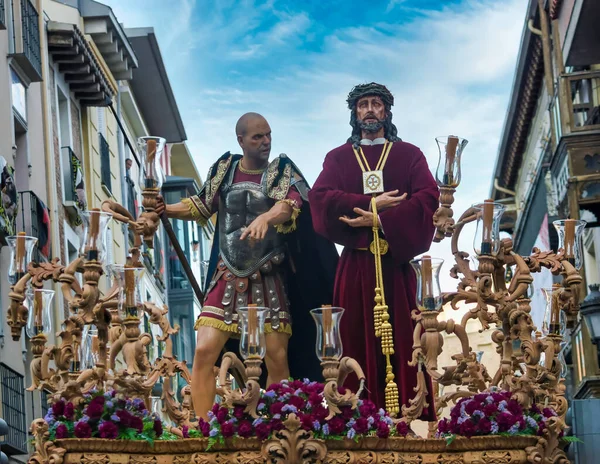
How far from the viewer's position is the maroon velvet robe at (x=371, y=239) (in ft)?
44.4

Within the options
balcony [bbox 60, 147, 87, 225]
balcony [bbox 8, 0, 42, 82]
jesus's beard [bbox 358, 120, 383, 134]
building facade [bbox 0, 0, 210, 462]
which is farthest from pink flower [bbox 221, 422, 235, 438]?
balcony [bbox 60, 147, 87, 225]

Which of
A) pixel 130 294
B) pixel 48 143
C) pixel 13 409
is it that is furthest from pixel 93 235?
pixel 48 143

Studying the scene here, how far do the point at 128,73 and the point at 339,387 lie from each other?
725 inches

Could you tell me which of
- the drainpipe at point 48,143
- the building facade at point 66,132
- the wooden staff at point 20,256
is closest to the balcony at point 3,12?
the building facade at point 66,132

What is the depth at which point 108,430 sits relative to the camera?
12141mm

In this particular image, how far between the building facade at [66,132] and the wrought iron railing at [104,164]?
0.02 metres

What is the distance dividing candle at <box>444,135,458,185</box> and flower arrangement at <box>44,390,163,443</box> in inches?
105

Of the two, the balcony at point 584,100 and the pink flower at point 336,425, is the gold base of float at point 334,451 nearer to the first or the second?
the pink flower at point 336,425

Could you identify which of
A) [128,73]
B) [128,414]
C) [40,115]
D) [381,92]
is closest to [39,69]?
[40,115]

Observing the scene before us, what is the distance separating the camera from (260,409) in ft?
39.5

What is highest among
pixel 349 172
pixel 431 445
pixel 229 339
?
pixel 349 172

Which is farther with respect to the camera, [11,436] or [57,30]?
[57,30]

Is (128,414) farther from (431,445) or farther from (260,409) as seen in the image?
(431,445)

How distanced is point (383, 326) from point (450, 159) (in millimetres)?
1371
